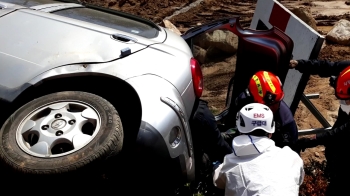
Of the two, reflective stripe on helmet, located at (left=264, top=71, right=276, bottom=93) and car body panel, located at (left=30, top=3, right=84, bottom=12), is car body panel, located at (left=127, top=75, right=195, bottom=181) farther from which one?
car body panel, located at (left=30, top=3, right=84, bottom=12)

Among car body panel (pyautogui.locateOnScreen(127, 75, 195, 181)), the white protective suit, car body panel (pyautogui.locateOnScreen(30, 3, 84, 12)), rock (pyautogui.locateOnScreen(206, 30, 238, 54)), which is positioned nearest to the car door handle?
car body panel (pyautogui.locateOnScreen(127, 75, 195, 181))

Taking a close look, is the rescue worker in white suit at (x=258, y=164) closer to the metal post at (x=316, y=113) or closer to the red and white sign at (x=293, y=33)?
the red and white sign at (x=293, y=33)

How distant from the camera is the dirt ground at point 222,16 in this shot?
22.1 feet

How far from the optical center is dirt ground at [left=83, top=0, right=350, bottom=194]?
674 centimetres

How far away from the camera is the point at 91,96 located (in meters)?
3.07

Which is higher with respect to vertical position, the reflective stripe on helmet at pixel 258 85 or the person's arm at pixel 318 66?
the reflective stripe on helmet at pixel 258 85

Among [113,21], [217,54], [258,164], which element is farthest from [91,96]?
[217,54]

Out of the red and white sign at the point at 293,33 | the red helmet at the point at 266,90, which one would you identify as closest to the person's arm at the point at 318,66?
the red and white sign at the point at 293,33

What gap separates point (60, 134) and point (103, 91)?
2.10 feet

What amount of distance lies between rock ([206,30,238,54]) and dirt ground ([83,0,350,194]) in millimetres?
332

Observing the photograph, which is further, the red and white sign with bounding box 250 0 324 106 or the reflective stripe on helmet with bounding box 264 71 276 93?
the red and white sign with bounding box 250 0 324 106

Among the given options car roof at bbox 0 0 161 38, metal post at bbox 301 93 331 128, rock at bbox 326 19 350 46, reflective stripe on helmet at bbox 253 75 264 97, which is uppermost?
car roof at bbox 0 0 161 38

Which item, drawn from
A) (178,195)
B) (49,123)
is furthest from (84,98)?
(178,195)

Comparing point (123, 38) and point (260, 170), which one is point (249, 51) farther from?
point (260, 170)
